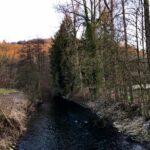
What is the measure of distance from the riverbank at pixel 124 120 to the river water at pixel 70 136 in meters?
0.72

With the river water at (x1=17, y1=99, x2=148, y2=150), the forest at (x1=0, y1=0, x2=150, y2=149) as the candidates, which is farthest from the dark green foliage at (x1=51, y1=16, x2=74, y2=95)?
the river water at (x1=17, y1=99, x2=148, y2=150)

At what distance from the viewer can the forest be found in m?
25.7

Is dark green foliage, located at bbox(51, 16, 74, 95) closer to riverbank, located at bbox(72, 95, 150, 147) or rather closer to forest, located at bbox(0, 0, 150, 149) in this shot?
forest, located at bbox(0, 0, 150, 149)

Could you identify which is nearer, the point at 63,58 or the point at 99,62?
the point at 99,62

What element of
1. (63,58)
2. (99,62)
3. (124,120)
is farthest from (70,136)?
(63,58)

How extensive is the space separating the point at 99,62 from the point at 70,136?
50.1 ft

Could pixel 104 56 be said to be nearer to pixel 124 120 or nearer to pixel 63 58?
pixel 124 120

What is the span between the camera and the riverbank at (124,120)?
22.4 metres

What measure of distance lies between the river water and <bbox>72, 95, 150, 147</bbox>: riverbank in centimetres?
72

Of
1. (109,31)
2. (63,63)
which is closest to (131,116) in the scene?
(109,31)

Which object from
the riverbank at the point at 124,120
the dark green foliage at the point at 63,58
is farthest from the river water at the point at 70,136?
the dark green foliage at the point at 63,58

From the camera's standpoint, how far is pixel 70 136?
81.9 ft

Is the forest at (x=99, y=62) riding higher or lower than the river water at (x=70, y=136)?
higher

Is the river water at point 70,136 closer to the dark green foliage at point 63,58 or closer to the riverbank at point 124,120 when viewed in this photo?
the riverbank at point 124,120
